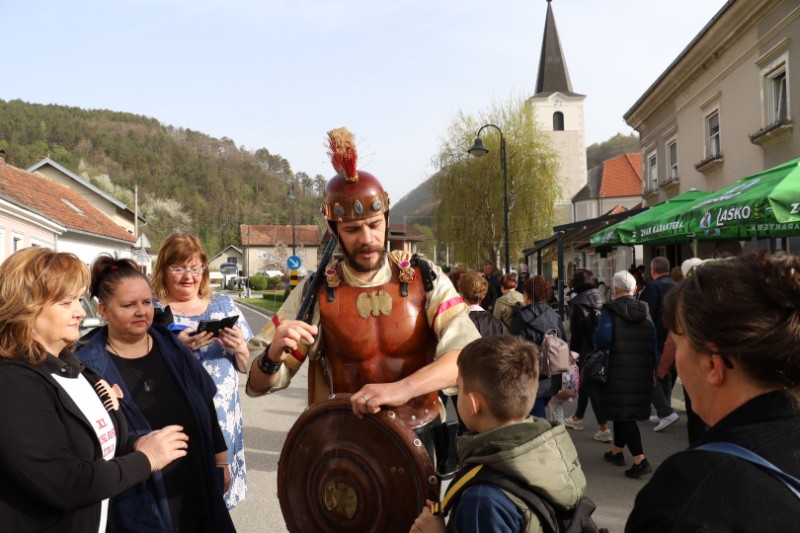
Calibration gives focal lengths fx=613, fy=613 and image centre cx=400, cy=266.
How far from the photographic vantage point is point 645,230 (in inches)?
341

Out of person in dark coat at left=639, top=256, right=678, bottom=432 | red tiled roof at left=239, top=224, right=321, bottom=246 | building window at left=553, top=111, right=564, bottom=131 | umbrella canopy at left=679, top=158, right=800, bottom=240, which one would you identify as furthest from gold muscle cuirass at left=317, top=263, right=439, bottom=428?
red tiled roof at left=239, top=224, right=321, bottom=246

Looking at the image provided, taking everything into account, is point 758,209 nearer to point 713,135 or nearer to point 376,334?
point 376,334

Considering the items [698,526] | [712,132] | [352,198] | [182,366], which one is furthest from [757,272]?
[712,132]

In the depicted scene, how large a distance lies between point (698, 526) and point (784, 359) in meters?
0.32

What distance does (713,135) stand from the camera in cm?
1395

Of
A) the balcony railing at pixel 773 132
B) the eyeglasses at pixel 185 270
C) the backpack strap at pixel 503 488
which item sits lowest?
the backpack strap at pixel 503 488

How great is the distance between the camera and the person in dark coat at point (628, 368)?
492 centimetres

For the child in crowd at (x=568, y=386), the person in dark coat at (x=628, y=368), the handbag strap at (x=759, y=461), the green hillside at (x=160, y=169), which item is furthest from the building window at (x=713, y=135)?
the green hillside at (x=160, y=169)

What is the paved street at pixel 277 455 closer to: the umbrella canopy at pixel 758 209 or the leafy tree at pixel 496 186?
the umbrella canopy at pixel 758 209

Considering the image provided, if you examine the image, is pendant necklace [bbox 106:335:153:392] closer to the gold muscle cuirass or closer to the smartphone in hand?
the smartphone in hand

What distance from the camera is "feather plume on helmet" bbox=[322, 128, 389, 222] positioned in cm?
229

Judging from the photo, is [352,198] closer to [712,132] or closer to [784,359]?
[784,359]

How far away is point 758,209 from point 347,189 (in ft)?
13.1

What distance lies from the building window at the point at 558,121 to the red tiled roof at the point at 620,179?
6.21 metres
